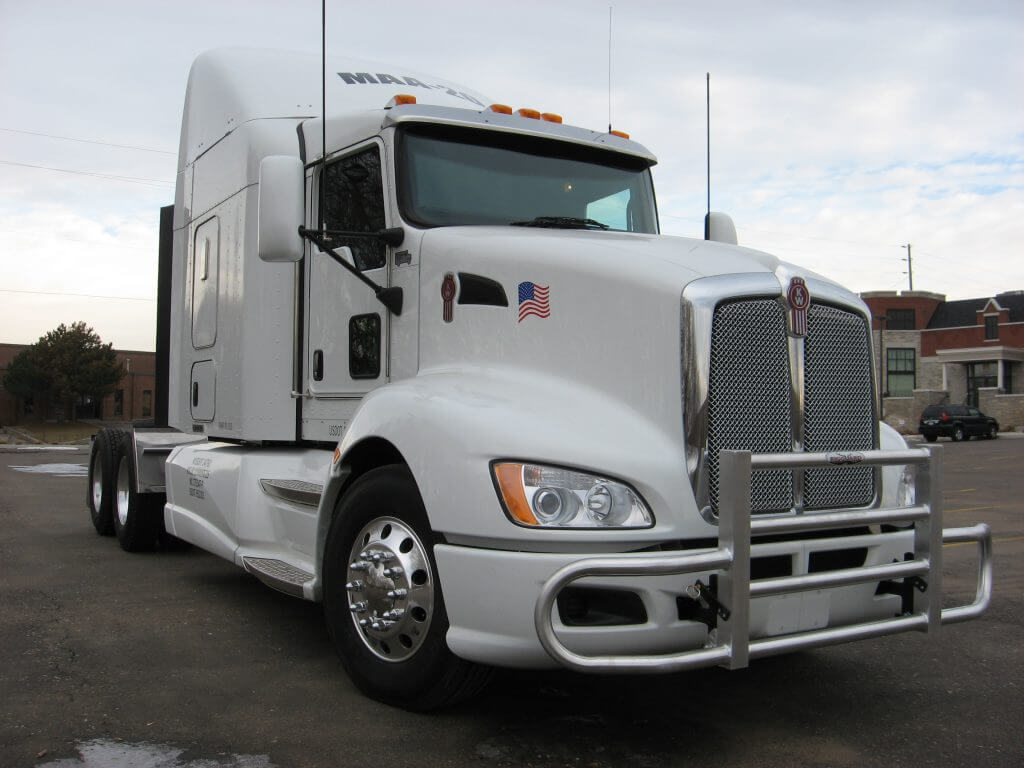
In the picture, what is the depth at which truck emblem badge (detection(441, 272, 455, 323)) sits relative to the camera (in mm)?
4539

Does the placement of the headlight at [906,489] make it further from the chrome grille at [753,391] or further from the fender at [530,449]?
the fender at [530,449]

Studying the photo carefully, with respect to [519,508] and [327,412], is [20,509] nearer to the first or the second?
[327,412]

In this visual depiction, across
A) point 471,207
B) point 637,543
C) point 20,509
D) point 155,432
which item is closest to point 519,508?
point 637,543

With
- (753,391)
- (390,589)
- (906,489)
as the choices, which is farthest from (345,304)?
(906,489)

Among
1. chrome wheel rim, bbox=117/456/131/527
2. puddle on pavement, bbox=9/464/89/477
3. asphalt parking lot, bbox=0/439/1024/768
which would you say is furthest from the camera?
puddle on pavement, bbox=9/464/89/477

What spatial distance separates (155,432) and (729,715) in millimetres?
5876

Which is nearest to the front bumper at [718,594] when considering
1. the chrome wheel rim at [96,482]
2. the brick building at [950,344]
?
the chrome wheel rim at [96,482]

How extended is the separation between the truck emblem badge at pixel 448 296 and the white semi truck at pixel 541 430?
29 mm

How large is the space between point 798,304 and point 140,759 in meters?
3.12

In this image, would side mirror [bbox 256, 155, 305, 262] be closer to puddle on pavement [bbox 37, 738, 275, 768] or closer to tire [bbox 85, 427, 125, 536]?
puddle on pavement [bbox 37, 738, 275, 768]

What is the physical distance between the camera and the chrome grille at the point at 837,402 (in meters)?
4.05

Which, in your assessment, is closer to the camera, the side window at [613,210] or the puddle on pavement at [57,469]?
the side window at [613,210]


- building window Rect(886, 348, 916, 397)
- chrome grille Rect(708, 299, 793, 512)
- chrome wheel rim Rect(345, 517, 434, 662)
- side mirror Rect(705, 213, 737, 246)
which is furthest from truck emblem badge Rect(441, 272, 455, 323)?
building window Rect(886, 348, 916, 397)

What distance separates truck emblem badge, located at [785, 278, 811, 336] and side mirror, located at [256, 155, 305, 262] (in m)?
2.38
